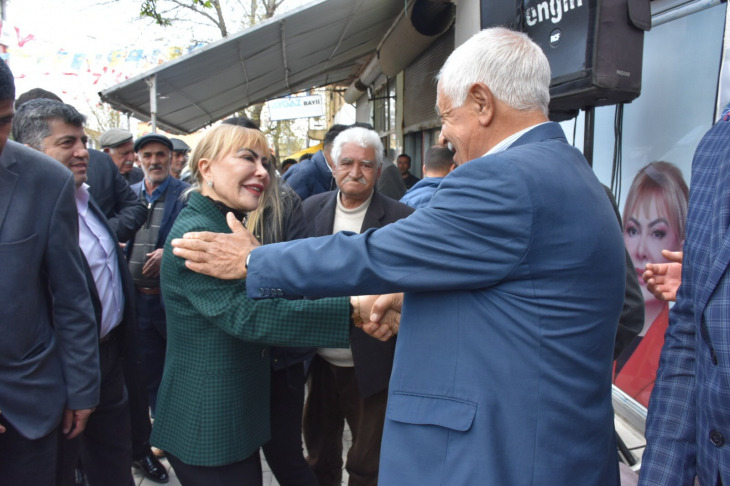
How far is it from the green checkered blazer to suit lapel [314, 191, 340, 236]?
44.5 inches

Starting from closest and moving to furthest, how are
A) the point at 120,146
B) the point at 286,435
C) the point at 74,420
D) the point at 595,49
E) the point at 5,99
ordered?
the point at 5,99
the point at 74,420
the point at 286,435
the point at 595,49
the point at 120,146

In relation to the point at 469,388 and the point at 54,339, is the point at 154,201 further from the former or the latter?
the point at 469,388

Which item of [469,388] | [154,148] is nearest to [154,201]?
[154,148]

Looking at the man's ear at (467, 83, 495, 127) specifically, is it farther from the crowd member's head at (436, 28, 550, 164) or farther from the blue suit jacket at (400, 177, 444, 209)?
the blue suit jacket at (400, 177, 444, 209)

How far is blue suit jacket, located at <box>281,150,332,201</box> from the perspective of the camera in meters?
4.59

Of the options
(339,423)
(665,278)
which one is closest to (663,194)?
(665,278)

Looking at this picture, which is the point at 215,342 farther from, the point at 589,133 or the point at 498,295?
the point at 589,133

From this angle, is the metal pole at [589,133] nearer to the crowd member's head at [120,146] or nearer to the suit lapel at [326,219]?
the suit lapel at [326,219]

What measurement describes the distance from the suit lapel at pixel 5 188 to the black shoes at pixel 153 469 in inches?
85.1

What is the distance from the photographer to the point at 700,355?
1.14 meters

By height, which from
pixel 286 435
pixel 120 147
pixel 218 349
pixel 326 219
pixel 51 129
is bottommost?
pixel 286 435

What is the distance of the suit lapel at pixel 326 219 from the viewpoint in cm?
291

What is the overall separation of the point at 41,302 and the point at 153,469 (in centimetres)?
193

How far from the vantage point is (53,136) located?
2.42 metres
